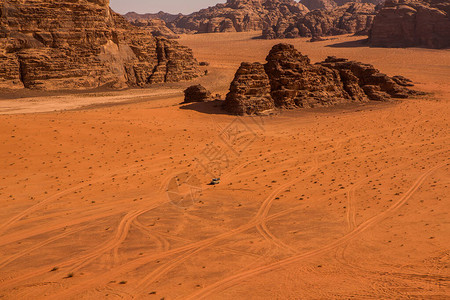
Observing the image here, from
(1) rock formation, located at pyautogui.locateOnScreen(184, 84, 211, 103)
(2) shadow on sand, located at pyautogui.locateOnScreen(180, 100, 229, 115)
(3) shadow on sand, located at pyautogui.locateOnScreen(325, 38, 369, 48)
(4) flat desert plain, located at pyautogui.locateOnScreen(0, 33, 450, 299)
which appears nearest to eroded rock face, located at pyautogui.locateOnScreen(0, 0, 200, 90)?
(1) rock formation, located at pyautogui.locateOnScreen(184, 84, 211, 103)

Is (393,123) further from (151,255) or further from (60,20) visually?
(60,20)

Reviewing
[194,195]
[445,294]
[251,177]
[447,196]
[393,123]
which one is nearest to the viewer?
[445,294]

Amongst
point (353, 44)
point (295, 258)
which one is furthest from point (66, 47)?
point (353, 44)

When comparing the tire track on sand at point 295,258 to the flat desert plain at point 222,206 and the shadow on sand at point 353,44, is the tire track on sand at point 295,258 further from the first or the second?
the shadow on sand at point 353,44

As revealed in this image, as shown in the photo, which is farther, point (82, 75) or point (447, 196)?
point (82, 75)

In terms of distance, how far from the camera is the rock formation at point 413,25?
182ft

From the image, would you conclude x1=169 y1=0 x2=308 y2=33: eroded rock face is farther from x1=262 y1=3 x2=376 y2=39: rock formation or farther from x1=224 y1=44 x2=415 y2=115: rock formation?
x1=224 y1=44 x2=415 y2=115: rock formation

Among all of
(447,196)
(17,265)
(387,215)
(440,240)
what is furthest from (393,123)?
(17,265)

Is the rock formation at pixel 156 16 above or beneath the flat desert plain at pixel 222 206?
above

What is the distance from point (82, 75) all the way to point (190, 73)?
12094 millimetres

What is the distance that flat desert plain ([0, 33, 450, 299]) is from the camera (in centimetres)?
599

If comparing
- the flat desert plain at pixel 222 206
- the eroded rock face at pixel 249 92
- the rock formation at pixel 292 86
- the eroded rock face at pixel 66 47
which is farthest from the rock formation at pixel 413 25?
the eroded rock face at pixel 249 92

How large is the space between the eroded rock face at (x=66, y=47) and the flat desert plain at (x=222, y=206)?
47.3 feet

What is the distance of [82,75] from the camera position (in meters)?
31.3
